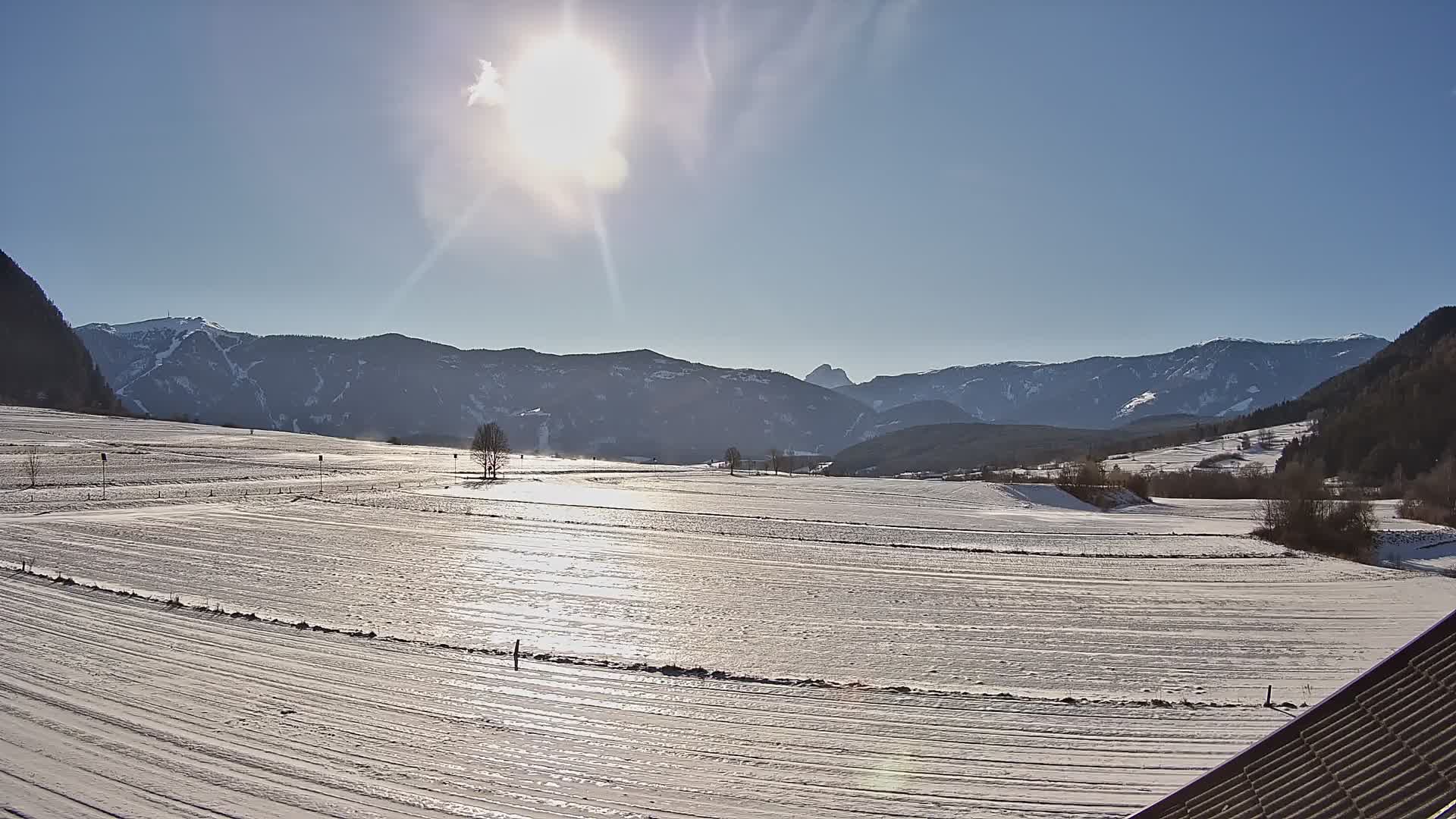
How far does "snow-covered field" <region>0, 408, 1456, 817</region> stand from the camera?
1012 cm

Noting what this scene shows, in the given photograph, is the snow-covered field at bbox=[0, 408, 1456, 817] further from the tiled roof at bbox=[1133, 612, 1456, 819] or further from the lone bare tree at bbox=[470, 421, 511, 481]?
the lone bare tree at bbox=[470, 421, 511, 481]

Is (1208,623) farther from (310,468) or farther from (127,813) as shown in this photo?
(310,468)

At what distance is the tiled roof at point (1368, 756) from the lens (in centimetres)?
339

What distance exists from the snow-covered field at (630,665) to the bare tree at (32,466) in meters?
13.5

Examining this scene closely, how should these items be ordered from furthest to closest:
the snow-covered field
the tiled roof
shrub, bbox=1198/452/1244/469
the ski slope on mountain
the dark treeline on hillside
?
the dark treeline on hillside → the ski slope on mountain → shrub, bbox=1198/452/1244/469 → the snow-covered field → the tiled roof

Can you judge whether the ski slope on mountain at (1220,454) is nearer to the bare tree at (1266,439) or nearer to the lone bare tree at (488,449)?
the bare tree at (1266,439)

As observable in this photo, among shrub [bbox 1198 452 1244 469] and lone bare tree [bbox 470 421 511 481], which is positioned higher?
lone bare tree [bbox 470 421 511 481]

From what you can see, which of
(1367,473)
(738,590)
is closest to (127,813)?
(738,590)

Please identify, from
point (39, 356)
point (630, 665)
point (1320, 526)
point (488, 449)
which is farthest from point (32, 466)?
point (39, 356)

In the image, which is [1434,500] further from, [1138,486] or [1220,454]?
[1220,454]

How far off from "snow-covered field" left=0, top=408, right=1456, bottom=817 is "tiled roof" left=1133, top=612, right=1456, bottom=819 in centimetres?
637

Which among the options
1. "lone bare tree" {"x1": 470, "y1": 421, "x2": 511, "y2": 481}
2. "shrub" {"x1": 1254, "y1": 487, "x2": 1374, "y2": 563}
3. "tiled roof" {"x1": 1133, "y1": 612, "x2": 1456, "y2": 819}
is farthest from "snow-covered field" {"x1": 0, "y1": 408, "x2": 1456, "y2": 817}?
"lone bare tree" {"x1": 470, "y1": 421, "x2": 511, "y2": 481}

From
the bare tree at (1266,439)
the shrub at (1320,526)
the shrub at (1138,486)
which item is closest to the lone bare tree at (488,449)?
the shrub at (1320,526)

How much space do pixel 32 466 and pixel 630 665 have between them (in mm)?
55921
